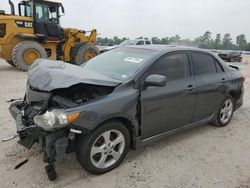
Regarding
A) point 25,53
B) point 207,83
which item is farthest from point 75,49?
point 207,83

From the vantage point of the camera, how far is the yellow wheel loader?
10141 mm

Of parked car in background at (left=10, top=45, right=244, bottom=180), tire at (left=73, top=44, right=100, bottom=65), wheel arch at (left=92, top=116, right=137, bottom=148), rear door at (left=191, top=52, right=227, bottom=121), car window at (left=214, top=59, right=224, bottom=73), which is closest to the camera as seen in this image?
parked car in background at (left=10, top=45, right=244, bottom=180)

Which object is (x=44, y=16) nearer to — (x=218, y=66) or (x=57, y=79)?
(x=218, y=66)

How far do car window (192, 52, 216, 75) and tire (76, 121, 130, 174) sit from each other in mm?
1761

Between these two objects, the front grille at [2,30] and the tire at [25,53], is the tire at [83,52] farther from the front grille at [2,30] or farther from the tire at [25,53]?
the front grille at [2,30]

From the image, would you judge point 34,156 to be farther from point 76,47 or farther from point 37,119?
point 76,47

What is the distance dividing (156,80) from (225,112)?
237 cm

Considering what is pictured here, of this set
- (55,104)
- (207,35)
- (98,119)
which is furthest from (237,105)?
(207,35)

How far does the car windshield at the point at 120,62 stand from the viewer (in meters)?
3.41

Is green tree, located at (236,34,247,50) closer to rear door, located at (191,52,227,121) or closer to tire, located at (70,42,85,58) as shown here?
tire, located at (70,42,85,58)

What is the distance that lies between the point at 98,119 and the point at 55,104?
578 mm

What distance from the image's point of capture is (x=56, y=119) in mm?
2625

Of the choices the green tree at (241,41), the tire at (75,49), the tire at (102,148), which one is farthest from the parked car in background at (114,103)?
the green tree at (241,41)

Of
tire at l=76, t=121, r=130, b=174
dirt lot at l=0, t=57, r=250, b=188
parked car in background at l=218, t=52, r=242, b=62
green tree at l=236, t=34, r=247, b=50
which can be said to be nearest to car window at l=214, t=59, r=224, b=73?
dirt lot at l=0, t=57, r=250, b=188
